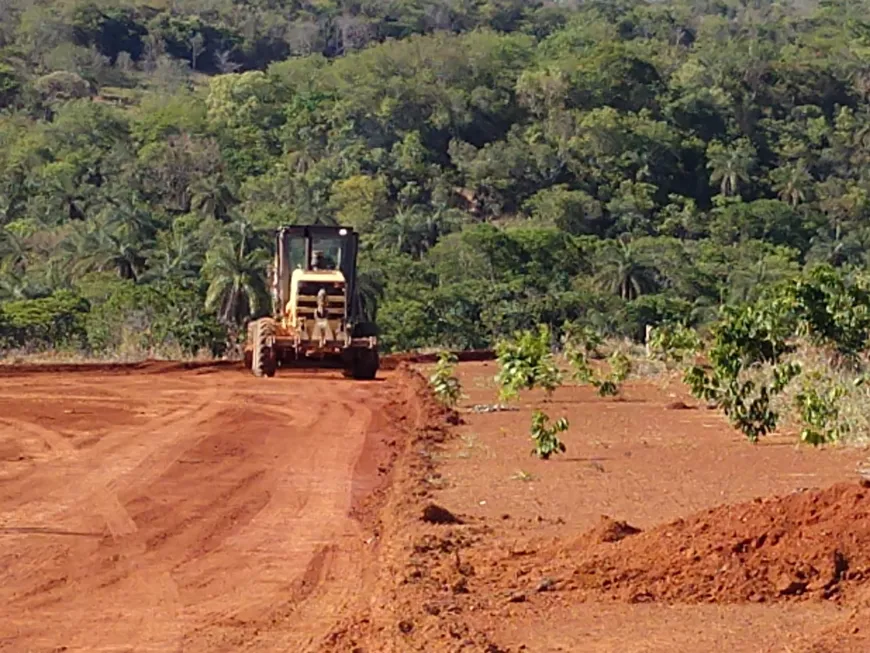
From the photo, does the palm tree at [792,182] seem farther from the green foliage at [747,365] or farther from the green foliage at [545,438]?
the green foliage at [545,438]

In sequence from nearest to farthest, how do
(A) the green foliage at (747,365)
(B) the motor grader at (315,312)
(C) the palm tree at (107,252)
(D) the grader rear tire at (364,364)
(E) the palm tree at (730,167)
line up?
(A) the green foliage at (747,365) → (B) the motor grader at (315,312) → (D) the grader rear tire at (364,364) → (C) the palm tree at (107,252) → (E) the palm tree at (730,167)

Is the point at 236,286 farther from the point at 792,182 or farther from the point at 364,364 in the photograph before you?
the point at 792,182

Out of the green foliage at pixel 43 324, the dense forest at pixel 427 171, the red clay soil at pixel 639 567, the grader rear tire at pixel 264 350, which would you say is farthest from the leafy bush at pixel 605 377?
the green foliage at pixel 43 324

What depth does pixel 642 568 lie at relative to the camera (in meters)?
9.14

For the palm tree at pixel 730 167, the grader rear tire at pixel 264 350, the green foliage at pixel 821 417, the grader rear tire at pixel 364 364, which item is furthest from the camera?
the palm tree at pixel 730 167

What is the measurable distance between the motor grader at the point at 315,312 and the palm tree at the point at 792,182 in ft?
223

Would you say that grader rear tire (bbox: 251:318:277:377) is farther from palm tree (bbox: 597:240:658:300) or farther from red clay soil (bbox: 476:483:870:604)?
palm tree (bbox: 597:240:658:300)

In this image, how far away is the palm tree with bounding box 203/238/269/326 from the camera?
2232 inches

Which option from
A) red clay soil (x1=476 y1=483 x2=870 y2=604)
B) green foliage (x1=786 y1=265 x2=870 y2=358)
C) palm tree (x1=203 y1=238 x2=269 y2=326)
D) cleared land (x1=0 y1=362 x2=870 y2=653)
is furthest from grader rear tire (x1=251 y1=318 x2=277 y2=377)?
palm tree (x1=203 y1=238 x2=269 y2=326)

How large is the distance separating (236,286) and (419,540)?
46.7 m

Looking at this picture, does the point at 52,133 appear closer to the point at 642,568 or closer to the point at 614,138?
the point at 614,138

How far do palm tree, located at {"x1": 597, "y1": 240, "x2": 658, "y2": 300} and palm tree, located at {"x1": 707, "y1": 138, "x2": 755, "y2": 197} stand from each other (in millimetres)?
26625

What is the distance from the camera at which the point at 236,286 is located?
57062 millimetres

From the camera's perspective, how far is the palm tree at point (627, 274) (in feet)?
232
